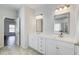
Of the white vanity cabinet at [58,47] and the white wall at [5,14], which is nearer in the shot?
the white vanity cabinet at [58,47]

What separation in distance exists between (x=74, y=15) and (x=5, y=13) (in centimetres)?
160

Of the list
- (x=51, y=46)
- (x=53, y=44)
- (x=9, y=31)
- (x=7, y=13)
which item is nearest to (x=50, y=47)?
(x=51, y=46)

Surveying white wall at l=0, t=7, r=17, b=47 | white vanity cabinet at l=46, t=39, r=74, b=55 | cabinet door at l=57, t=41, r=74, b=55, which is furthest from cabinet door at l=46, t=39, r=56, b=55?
white wall at l=0, t=7, r=17, b=47

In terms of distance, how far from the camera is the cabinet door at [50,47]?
2.30 m

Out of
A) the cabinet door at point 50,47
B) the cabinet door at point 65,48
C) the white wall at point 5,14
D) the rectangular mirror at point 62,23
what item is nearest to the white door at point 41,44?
the cabinet door at point 50,47

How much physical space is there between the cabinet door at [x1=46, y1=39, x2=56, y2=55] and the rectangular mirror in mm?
394

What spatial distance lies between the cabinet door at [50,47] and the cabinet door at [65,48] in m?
0.16

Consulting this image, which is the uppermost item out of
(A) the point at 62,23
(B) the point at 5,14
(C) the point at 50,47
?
(B) the point at 5,14

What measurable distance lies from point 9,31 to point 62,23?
1297 mm

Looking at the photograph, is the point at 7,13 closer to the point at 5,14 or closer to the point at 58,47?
the point at 5,14

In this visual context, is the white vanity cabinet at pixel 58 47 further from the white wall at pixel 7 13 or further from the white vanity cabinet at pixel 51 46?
the white wall at pixel 7 13

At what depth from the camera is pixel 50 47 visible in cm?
246

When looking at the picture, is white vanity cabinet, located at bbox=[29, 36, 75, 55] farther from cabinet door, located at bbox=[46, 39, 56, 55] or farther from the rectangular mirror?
the rectangular mirror

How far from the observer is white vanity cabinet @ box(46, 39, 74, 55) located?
1860 mm
